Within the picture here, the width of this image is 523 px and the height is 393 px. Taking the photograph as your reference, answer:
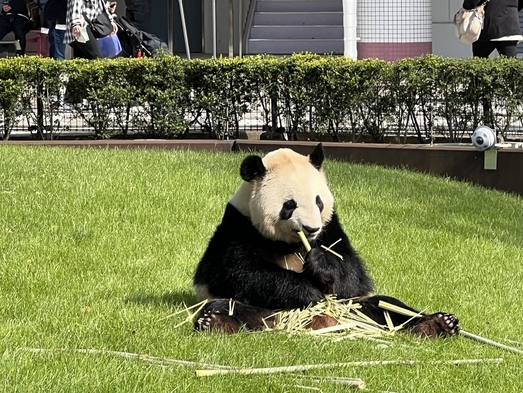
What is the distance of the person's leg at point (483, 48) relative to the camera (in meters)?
11.6

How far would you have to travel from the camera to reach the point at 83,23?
41.2 ft

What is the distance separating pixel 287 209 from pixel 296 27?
14.8 meters

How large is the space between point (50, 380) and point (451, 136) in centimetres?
779

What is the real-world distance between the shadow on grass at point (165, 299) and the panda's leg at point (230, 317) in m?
0.53

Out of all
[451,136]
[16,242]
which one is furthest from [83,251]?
[451,136]

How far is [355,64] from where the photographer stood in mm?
10617

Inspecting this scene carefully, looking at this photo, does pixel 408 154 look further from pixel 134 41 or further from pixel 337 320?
pixel 134 41

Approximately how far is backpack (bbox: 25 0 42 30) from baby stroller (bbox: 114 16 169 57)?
4.72 m

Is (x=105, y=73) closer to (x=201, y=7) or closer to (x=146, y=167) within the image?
(x=146, y=167)

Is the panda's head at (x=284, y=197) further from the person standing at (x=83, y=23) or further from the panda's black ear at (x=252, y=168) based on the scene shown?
the person standing at (x=83, y=23)

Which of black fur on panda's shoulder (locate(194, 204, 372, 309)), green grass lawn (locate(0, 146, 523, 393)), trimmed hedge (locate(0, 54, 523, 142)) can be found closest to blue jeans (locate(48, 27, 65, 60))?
trimmed hedge (locate(0, 54, 523, 142))

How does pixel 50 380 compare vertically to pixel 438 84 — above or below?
below

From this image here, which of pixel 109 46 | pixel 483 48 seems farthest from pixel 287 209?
pixel 109 46

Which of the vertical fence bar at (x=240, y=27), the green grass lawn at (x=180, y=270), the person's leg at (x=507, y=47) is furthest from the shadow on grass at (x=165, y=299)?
the vertical fence bar at (x=240, y=27)
